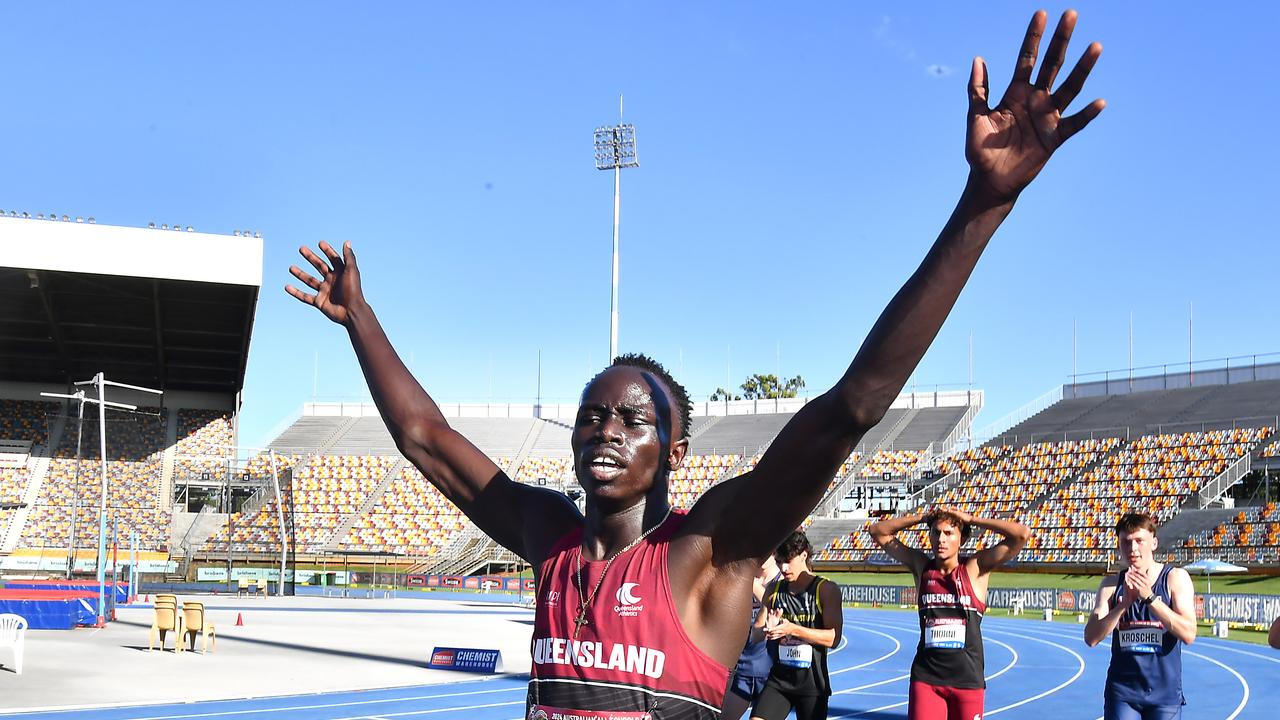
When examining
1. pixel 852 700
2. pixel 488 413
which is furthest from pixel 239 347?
pixel 852 700

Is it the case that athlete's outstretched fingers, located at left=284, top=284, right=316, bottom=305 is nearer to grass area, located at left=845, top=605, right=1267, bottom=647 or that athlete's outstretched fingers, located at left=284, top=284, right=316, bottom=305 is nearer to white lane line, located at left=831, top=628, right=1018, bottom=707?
white lane line, located at left=831, top=628, right=1018, bottom=707

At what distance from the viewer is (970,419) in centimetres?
6025

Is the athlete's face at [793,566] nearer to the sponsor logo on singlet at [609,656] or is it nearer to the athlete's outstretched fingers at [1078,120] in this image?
the sponsor logo on singlet at [609,656]

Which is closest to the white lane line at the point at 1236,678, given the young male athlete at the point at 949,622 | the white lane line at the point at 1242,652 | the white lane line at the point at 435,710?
the white lane line at the point at 1242,652

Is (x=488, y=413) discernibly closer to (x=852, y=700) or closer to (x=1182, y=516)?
(x=1182, y=516)

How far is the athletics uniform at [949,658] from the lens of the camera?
7.09 m

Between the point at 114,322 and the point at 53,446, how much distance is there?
9117 millimetres

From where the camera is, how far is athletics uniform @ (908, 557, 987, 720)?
7.09 meters

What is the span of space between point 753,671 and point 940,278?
6.44m

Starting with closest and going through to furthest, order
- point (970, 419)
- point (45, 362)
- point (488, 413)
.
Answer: point (45, 362) → point (970, 419) → point (488, 413)

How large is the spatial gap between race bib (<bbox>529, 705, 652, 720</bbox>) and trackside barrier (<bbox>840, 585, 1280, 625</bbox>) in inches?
840

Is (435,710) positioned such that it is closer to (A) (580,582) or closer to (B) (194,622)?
(B) (194,622)

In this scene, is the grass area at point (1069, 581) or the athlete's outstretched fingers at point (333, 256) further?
the grass area at point (1069, 581)

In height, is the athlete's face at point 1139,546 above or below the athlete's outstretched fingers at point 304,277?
below
